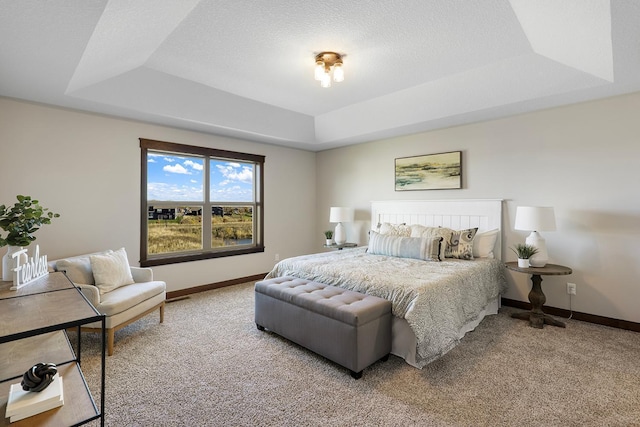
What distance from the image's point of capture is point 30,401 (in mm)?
1363

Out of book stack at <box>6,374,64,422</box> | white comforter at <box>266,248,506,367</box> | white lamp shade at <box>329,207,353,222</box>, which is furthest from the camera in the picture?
white lamp shade at <box>329,207,353,222</box>

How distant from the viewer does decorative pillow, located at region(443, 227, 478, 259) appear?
3.72 m

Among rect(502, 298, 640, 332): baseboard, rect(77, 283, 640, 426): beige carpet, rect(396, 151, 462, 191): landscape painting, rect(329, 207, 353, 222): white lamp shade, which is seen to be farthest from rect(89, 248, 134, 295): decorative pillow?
rect(502, 298, 640, 332): baseboard

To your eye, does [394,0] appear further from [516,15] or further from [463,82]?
[463,82]

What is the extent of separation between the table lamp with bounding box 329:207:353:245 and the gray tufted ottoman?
235cm

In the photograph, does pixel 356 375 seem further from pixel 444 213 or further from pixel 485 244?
pixel 444 213

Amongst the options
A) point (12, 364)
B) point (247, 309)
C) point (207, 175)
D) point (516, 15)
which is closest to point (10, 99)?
point (207, 175)

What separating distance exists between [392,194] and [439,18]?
295 cm

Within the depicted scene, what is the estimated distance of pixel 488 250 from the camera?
3863 mm

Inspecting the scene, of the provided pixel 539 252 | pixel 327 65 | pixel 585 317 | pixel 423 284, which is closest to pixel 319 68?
pixel 327 65

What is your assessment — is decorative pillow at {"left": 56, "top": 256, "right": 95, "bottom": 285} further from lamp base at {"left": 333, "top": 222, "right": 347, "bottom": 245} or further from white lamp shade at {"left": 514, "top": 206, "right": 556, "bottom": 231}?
white lamp shade at {"left": 514, "top": 206, "right": 556, "bottom": 231}

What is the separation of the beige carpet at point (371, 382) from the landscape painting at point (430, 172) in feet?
6.82

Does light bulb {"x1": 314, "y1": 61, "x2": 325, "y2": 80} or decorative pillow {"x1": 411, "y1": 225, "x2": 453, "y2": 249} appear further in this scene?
decorative pillow {"x1": 411, "y1": 225, "x2": 453, "y2": 249}

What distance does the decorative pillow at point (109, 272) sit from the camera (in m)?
2.95
